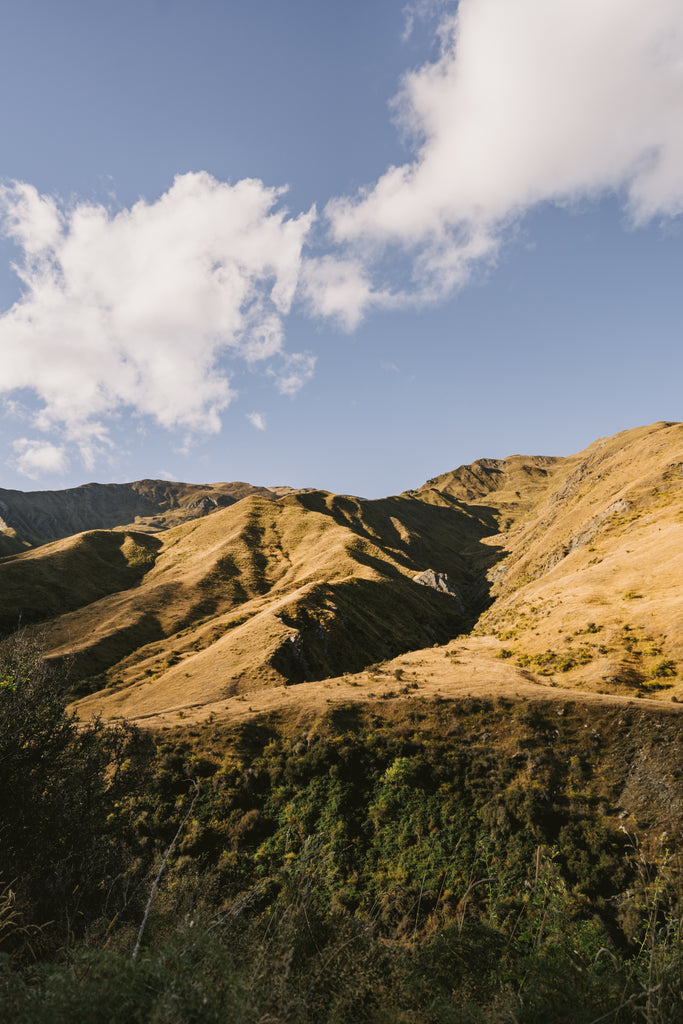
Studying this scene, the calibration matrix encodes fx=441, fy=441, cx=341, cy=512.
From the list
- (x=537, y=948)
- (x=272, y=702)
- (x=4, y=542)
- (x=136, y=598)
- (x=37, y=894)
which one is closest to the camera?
(x=537, y=948)

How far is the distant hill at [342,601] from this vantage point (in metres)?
45.2

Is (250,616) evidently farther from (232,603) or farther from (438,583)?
(438,583)

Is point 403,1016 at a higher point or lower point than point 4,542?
lower

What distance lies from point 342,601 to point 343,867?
59.1 meters

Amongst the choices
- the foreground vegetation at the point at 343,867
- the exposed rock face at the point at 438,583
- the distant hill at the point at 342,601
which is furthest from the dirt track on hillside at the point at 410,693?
the exposed rock face at the point at 438,583

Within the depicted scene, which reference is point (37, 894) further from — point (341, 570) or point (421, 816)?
point (341, 570)

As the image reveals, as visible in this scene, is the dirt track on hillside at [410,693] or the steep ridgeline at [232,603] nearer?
the dirt track on hillside at [410,693]

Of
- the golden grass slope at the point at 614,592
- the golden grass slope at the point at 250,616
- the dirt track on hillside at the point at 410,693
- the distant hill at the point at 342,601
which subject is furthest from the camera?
the golden grass slope at the point at 250,616

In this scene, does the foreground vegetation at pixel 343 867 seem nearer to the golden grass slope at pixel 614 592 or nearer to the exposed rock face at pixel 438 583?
the golden grass slope at pixel 614 592

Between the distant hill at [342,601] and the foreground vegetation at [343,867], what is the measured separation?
482 inches

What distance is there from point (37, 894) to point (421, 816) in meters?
17.9

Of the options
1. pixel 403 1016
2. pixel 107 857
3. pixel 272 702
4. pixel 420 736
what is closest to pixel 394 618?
pixel 272 702

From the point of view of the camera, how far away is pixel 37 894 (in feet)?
43.0

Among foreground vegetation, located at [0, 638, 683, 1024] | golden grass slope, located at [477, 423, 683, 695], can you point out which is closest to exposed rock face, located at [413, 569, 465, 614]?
golden grass slope, located at [477, 423, 683, 695]
